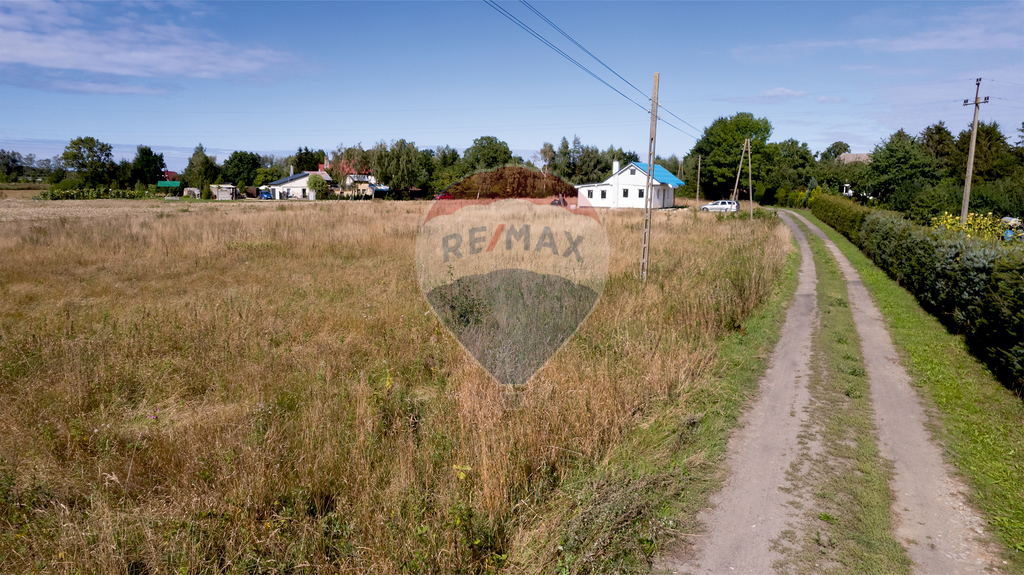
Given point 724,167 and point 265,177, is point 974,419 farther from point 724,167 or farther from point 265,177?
point 265,177

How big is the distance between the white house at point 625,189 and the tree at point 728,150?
18464 mm

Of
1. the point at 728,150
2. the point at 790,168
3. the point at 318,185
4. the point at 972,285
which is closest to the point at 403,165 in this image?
the point at 318,185

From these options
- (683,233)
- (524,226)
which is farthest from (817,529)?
(683,233)

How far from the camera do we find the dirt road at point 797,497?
377 centimetres

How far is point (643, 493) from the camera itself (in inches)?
174

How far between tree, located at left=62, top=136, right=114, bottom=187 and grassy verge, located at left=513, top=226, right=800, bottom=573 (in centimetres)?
9853

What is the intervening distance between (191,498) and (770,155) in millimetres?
83835

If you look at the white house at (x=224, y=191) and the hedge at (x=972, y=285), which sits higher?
the white house at (x=224, y=191)

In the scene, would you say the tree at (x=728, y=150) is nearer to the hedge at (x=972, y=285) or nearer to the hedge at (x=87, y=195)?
the hedge at (x=972, y=285)

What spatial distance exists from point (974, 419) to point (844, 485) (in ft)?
9.15

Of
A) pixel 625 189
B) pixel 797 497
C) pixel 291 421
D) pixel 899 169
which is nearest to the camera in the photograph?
pixel 797 497

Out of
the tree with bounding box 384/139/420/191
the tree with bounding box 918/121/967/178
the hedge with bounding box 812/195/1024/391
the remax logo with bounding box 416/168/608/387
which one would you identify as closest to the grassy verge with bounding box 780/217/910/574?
the hedge with bounding box 812/195/1024/391

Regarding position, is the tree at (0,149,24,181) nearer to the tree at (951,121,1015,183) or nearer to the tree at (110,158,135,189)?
the tree at (110,158,135,189)

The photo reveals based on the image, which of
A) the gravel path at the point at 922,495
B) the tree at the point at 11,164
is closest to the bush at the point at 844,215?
the gravel path at the point at 922,495
